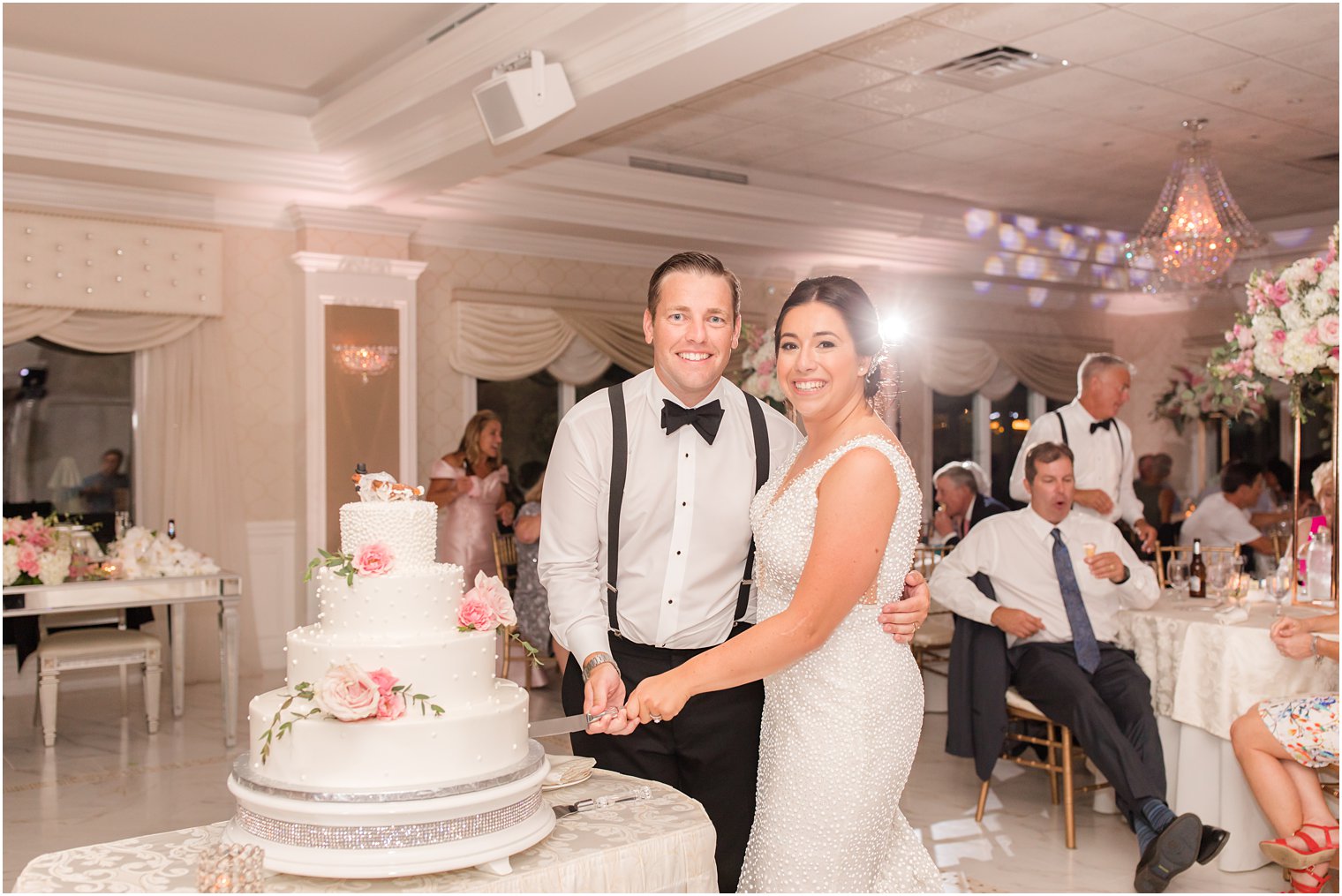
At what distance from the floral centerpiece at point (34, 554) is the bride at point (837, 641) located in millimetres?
4740

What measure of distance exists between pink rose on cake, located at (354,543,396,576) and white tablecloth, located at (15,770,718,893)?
0.51 m

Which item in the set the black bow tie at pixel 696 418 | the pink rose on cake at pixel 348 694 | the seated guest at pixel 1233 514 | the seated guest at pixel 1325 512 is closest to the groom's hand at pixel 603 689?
the pink rose on cake at pixel 348 694

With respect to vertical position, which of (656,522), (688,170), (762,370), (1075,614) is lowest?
(1075,614)

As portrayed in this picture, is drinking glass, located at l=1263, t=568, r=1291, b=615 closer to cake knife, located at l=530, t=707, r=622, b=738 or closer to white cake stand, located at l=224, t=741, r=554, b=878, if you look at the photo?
cake knife, located at l=530, t=707, r=622, b=738

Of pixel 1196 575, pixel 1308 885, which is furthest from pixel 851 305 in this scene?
pixel 1196 575

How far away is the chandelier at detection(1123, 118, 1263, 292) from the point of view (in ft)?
24.5

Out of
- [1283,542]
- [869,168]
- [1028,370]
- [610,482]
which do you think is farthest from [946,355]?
[610,482]

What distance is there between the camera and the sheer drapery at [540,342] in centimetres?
905

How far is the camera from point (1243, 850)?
14.5 feet

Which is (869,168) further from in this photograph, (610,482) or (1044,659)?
(610,482)

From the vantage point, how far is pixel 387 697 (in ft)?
6.50

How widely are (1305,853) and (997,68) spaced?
4.35m

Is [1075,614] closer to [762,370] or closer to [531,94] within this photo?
[762,370]

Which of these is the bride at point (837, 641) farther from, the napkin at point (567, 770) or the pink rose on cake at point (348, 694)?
the pink rose on cake at point (348, 694)
